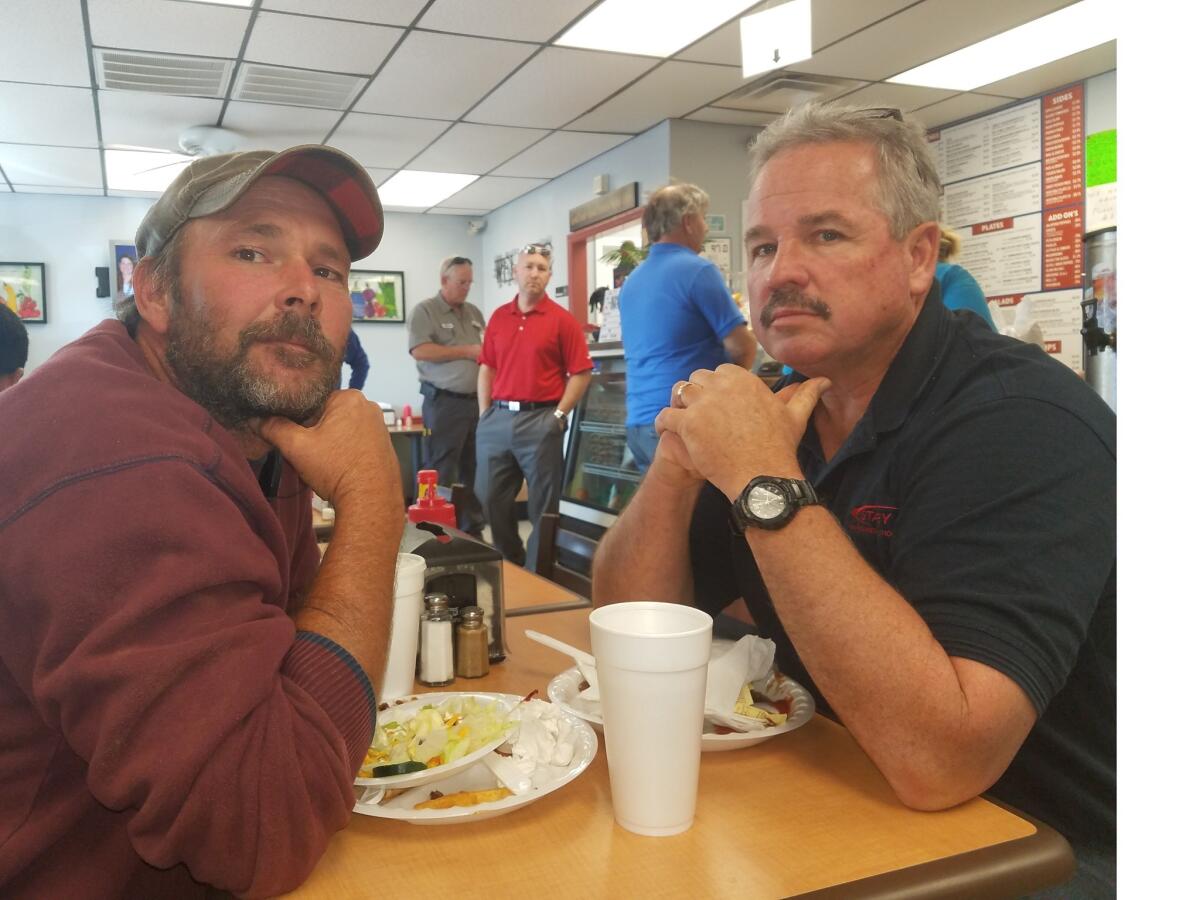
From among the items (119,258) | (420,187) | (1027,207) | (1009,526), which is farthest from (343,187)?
(119,258)

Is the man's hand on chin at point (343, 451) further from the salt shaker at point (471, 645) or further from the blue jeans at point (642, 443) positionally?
the blue jeans at point (642, 443)

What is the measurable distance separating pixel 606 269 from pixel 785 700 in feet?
23.2

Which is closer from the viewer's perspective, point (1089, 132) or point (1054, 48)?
point (1054, 48)

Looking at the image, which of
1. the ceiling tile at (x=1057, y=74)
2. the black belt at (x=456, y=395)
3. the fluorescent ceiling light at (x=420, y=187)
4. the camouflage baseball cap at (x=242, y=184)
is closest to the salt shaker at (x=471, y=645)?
the camouflage baseball cap at (x=242, y=184)

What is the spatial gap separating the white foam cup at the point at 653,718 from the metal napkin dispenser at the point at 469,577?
0.53m

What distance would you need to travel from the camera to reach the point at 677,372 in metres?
3.57

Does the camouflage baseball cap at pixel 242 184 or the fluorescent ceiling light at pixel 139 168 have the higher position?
the fluorescent ceiling light at pixel 139 168

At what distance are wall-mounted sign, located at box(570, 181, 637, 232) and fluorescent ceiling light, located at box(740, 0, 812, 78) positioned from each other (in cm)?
256

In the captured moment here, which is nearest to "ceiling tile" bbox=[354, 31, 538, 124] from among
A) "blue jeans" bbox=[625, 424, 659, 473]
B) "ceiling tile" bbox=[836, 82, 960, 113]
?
"ceiling tile" bbox=[836, 82, 960, 113]

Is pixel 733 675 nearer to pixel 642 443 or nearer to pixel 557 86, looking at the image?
pixel 642 443

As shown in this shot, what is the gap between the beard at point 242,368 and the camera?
110 cm

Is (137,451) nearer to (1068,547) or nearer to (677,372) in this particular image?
(1068,547)

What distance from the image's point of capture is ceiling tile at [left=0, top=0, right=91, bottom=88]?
3945mm
